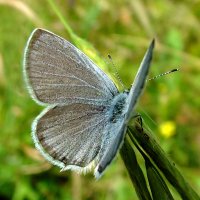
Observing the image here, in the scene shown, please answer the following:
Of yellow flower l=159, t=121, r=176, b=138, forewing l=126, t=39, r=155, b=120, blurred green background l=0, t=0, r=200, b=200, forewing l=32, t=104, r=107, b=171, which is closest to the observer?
forewing l=126, t=39, r=155, b=120

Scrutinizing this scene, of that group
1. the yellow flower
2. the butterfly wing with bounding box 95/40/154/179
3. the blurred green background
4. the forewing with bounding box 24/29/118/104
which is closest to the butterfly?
the forewing with bounding box 24/29/118/104

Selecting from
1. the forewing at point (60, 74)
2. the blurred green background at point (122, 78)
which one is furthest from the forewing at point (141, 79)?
the blurred green background at point (122, 78)

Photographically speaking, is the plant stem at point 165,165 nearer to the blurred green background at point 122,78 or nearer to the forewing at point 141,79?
the forewing at point 141,79

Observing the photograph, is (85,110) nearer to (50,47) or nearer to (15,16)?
(50,47)

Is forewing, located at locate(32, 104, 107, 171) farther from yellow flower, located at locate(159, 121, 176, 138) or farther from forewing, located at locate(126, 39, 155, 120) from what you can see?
yellow flower, located at locate(159, 121, 176, 138)

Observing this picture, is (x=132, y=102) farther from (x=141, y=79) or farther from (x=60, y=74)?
(x=60, y=74)

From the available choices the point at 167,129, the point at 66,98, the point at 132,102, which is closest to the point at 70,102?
the point at 66,98
